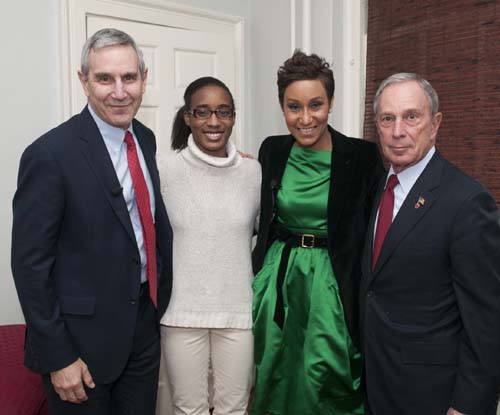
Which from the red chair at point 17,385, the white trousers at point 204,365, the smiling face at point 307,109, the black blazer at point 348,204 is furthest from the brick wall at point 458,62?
the red chair at point 17,385

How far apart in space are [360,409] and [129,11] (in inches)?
89.2

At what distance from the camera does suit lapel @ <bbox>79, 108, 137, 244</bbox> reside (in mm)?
1433

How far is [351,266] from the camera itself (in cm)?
170

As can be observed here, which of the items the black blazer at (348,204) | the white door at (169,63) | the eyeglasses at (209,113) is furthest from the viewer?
the white door at (169,63)

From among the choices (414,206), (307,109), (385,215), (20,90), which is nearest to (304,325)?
(385,215)

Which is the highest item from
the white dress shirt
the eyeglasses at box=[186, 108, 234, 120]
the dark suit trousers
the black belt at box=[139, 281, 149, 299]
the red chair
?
the eyeglasses at box=[186, 108, 234, 120]

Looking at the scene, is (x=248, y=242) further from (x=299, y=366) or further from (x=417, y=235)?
(x=417, y=235)

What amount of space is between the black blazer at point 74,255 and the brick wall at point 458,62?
1.53 m

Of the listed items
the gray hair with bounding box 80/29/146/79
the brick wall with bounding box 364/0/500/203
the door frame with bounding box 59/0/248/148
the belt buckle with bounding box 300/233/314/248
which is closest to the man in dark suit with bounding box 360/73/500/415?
the belt buckle with bounding box 300/233/314/248

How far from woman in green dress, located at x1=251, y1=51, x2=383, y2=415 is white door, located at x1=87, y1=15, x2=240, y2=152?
1.39 metres

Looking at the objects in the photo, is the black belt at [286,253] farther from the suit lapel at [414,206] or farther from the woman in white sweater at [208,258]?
the suit lapel at [414,206]

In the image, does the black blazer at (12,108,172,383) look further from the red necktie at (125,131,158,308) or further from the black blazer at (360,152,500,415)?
the black blazer at (360,152,500,415)

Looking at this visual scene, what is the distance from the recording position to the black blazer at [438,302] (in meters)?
1.30

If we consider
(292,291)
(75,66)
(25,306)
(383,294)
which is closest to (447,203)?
(383,294)
